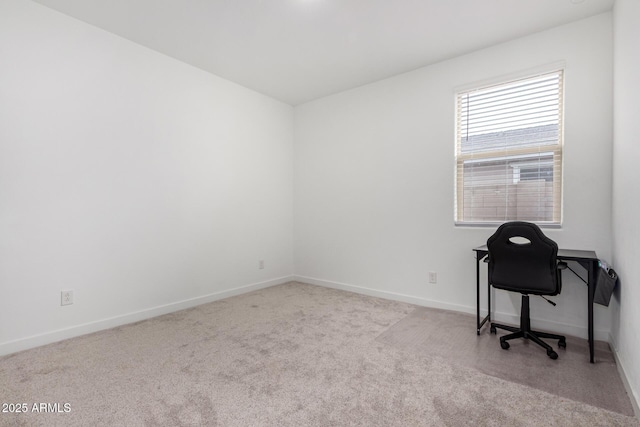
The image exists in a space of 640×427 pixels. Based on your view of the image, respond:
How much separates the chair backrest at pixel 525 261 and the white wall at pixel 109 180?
2957 millimetres

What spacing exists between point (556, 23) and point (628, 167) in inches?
62.6

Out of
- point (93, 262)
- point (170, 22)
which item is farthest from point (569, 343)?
point (170, 22)

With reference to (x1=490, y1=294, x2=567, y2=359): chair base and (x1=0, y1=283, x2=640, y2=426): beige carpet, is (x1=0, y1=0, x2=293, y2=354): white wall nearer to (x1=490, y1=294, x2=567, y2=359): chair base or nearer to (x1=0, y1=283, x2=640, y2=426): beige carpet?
(x1=0, y1=283, x2=640, y2=426): beige carpet

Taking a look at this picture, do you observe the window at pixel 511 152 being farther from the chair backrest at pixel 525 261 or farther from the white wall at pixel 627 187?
the chair backrest at pixel 525 261

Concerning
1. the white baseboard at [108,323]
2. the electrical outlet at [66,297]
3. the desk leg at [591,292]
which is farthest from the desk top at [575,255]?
the electrical outlet at [66,297]

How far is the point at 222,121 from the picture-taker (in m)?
3.93

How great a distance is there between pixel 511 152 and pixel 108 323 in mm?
4148

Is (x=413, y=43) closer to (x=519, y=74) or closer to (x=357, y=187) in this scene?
(x=519, y=74)

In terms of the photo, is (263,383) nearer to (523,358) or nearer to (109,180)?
(523,358)

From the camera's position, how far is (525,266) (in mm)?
2381

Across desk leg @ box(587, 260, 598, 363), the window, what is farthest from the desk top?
the window

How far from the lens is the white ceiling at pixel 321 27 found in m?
2.52

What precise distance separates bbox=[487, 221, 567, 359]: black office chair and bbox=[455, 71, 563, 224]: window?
0.75 m

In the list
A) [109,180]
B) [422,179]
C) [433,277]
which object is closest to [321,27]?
[422,179]
